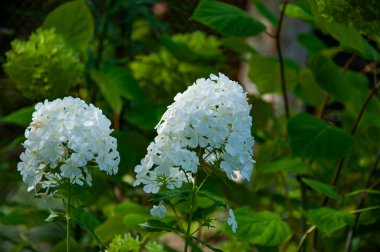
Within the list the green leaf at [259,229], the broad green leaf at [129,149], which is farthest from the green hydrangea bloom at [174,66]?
the green leaf at [259,229]

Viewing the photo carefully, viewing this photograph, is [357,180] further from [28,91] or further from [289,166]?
[28,91]

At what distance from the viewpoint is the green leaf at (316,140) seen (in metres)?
1.91

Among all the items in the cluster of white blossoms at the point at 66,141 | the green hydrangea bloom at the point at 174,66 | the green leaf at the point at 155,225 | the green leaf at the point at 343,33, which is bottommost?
the green hydrangea bloom at the point at 174,66

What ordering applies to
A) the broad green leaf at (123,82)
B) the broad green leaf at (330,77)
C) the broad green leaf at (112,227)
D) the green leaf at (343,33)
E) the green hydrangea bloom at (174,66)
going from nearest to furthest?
the green leaf at (343,33), the broad green leaf at (112,227), the broad green leaf at (330,77), the broad green leaf at (123,82), the green hydrangea bloom at (174,66)

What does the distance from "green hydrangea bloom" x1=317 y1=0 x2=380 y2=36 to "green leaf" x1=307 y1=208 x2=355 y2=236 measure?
17.1 inches

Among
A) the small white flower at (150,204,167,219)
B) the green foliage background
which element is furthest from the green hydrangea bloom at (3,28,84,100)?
the small white flower at (150,204,167,219)

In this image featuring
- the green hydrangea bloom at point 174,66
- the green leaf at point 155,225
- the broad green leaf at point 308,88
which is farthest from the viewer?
the green hydrangea bloom at point 174,66

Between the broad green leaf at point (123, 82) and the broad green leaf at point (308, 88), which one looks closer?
the broad green leaf at point (123, 82)

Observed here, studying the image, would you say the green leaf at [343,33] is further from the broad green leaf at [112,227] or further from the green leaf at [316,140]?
the broad green leaf at [112,227]

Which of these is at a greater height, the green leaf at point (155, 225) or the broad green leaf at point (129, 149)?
the green leaf at point (155, 225)

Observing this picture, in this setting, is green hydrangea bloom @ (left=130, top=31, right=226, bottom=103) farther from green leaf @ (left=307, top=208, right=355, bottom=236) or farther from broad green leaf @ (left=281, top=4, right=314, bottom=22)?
green leaf @ (left=307, top=208, right=355, bottom=236)

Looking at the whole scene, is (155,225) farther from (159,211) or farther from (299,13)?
(299,13)

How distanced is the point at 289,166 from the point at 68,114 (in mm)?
955

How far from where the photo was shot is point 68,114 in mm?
1161
